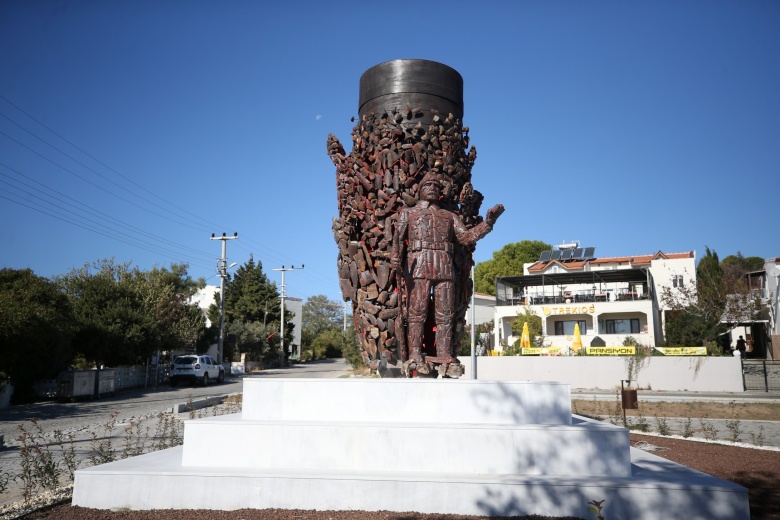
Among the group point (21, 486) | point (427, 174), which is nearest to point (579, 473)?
point (427, 174)

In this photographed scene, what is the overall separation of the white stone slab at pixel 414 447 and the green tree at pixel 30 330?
13.7 meters

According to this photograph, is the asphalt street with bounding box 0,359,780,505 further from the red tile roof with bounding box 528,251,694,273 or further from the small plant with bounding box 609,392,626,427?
the red tile roof with bounding box 528,251,694,273

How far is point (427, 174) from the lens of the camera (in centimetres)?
782

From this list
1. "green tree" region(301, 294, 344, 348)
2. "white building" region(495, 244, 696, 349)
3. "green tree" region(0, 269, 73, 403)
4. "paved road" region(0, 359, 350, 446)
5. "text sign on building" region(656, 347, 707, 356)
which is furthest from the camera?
"green tree" region(301, 294, 344, 348)

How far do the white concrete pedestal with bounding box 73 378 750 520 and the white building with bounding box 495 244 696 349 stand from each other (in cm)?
2755

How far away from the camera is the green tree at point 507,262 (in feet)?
175

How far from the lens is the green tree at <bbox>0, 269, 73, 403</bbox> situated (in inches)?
647

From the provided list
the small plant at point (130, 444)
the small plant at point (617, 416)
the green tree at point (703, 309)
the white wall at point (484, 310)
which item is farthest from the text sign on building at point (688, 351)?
the white wall at point (484, 310)

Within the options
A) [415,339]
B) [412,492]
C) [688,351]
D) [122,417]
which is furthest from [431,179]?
[688,351]

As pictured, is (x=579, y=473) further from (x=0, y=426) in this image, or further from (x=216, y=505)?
(x=0, y=426)

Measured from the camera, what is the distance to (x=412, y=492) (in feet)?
17.3

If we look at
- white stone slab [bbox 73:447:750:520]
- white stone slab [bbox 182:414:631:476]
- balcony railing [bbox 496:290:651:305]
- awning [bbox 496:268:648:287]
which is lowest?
white stone slab [bbox 73:447:750:520]

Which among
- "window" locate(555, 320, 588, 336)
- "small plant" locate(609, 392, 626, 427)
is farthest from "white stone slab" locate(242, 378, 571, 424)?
"window" locate(555, 320, 588, 336)

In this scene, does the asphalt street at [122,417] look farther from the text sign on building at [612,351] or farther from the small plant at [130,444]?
the text sign on building at [612,351]
